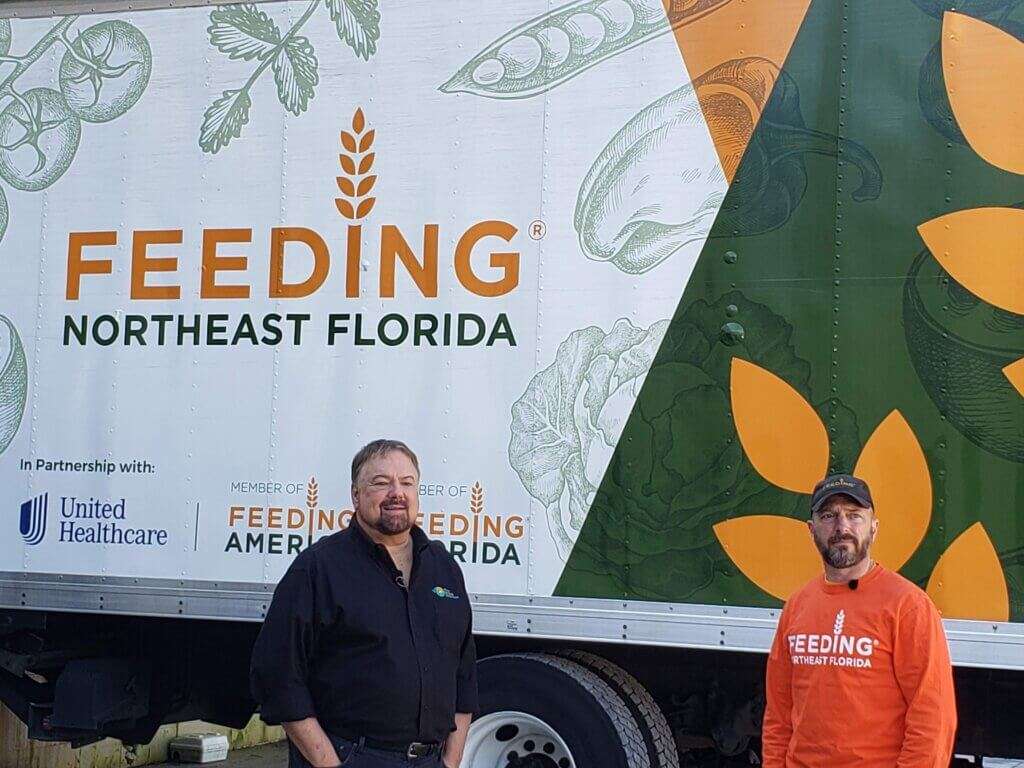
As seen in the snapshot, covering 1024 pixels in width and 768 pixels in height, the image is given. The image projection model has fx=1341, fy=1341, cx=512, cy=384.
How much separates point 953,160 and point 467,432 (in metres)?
2.19

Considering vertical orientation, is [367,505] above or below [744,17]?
below

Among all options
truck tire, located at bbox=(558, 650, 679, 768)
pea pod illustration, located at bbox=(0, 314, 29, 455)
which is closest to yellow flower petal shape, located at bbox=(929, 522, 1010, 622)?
truck tire, located at bbox=(558, 650, 679, 768)

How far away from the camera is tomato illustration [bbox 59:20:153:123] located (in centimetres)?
619

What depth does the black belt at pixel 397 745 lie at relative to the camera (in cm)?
367

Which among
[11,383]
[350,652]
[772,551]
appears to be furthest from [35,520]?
[772,551]

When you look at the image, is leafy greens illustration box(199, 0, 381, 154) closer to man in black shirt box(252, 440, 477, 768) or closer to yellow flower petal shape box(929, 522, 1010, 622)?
man in black shirt box(252, 440, 477, 768)

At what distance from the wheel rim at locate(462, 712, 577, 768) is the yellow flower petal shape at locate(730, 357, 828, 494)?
1430 mm

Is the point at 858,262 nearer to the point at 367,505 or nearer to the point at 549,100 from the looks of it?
the point at 549,100

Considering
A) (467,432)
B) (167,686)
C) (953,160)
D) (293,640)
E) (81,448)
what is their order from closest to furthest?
(293,640) < (953,160) < (467,432) < (81,448) < (167,686)

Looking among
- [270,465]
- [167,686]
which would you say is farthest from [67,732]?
[270,465]

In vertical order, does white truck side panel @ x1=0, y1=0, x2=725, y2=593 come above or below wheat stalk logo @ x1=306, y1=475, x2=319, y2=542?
above

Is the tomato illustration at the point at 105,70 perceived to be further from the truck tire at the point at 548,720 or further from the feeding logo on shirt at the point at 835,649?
the feeding logo on shirt at the point at 835,649

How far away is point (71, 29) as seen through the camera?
6309 millimetres

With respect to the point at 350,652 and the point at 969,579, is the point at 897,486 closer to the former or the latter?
the point at 969,579
